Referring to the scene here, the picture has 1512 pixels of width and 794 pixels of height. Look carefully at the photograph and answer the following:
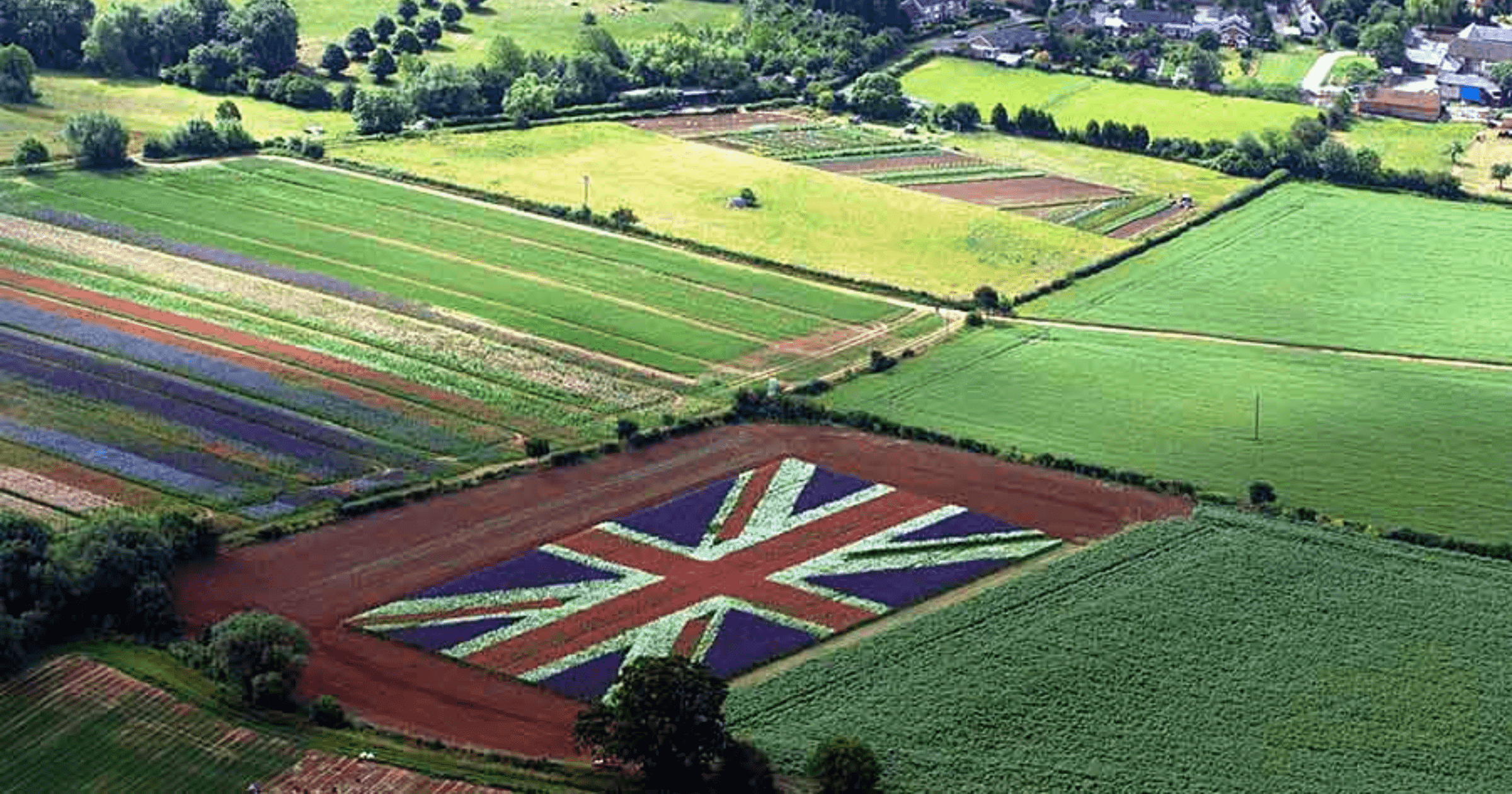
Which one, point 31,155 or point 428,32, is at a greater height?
point 428,32

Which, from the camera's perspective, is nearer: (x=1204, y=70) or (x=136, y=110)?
(x=136, y=110)

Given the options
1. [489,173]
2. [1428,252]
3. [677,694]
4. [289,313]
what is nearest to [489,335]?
[289,313]

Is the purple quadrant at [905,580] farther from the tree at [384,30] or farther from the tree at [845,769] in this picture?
the tree at [384,30]

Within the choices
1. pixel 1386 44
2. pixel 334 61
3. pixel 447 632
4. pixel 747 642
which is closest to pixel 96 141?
pixel 334 61

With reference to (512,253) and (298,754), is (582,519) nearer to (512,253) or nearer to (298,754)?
(298,754)

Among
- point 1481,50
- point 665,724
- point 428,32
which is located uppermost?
point 1481,50

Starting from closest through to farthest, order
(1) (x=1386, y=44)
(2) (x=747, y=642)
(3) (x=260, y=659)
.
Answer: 1. (3) (x=260, y=659)
2. (2) (x=747, y=642)
3. (1) (x=1386, y=44)

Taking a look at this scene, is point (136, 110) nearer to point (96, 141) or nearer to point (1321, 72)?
point (96, 141)
